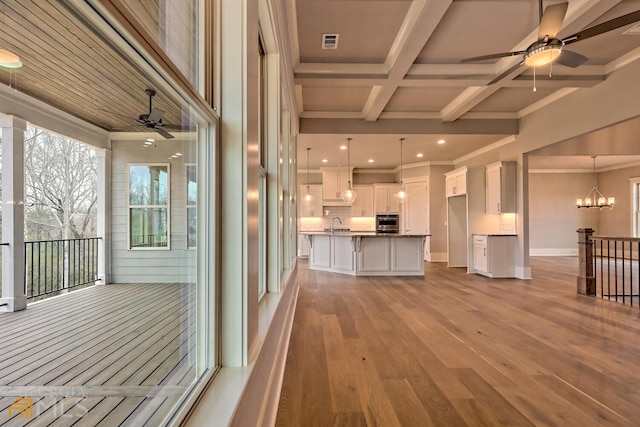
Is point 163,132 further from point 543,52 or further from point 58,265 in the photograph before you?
point 543,52

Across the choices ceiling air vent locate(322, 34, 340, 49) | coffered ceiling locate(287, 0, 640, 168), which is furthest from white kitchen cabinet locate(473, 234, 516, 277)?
ceiling air vent locate(322, 34, 340, 49)

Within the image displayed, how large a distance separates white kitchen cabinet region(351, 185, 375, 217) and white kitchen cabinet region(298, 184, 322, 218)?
111 cm

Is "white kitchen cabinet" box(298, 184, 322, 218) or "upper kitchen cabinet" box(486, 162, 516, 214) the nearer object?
"upper kitchen cabinet" box(486, 162, 516, 214)

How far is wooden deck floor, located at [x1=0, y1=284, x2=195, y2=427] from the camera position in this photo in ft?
1.23

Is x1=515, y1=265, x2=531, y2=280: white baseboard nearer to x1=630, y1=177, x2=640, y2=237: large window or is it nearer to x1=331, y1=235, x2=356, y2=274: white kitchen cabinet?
x1=331, y1=235, x2=356, y2=274: white kitchen cabinet

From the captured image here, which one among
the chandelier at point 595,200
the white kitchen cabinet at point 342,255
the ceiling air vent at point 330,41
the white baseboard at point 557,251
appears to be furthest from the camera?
the white baseboard at point 557,251

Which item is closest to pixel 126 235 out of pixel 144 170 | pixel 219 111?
pixel 144 170

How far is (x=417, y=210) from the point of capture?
376 inches

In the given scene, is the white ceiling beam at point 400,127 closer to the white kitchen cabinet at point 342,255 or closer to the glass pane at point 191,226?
the white kitchen cabinet at point 342,255

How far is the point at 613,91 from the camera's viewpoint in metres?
4.32

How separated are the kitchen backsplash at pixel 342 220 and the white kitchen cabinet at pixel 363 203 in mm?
141

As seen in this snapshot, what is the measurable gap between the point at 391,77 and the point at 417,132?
7.31 ft

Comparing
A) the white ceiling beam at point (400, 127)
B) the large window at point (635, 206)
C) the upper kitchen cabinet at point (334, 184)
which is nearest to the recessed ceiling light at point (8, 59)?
the white ceiling beam at point (400, 127)

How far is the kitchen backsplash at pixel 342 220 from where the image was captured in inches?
409
